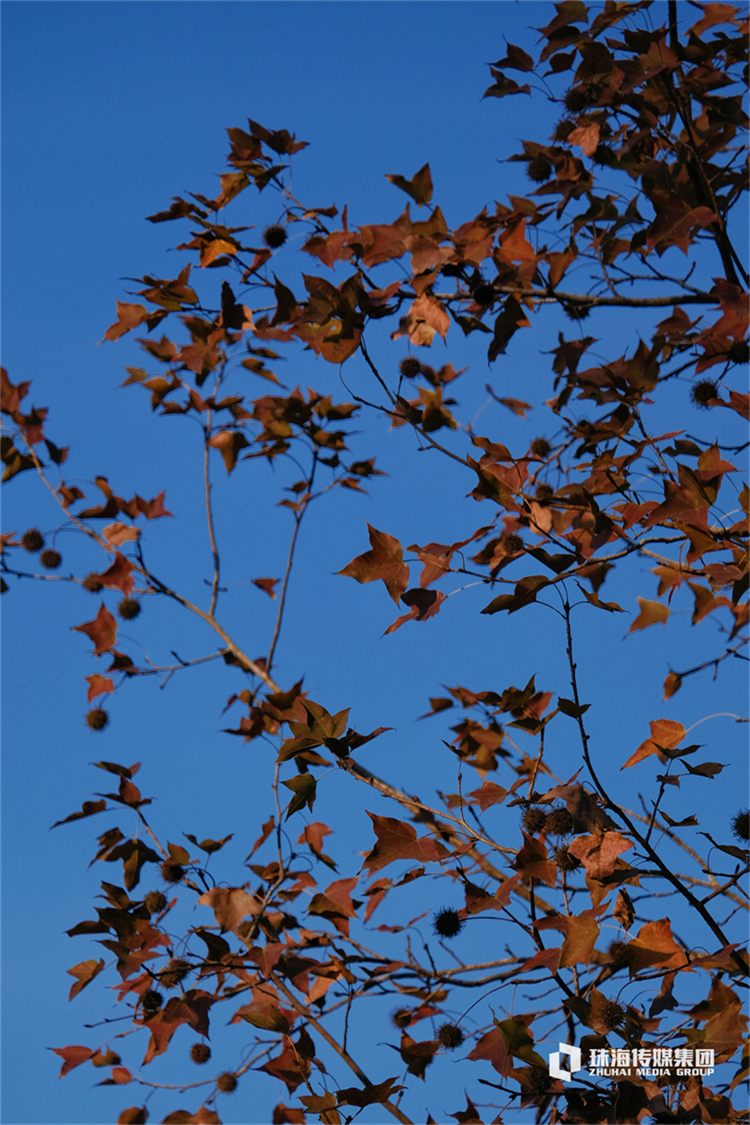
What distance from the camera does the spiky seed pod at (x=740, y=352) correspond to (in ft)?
8.43

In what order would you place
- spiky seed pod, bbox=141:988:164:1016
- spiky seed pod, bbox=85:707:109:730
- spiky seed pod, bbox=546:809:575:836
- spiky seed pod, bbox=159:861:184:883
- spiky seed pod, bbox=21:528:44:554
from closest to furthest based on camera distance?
spiky seed pod, bbox=546:809:575:836, spiky seed pod, bbox=141:988:164:1016, spiky seed pod, bbox=159:861:184:883, spiky seed pod, bbox=85:707:109:730, spiky seed pod, bbox=21:528:44:554

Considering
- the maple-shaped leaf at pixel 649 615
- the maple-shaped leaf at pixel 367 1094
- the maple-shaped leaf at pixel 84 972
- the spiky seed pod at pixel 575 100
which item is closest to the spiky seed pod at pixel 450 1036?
the maple-shaped leaf at pixel 367 1094

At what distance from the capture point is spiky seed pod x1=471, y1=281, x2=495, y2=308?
98.8 inches

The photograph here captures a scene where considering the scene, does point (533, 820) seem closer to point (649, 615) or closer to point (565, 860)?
→ point (565, 860)

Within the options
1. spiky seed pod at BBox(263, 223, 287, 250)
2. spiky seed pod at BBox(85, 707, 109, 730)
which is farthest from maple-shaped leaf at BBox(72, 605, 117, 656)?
spiky seed pod at BBox(263, 223, 287, 250)

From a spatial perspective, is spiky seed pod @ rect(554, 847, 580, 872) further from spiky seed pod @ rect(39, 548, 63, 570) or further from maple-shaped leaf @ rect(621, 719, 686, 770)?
spiky seed pod @ rect(39, 548, 63, 570)

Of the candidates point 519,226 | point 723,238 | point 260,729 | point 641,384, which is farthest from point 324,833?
point 723,238

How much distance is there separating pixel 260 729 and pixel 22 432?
65.2 inches

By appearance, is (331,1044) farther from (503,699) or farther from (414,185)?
(414,185)

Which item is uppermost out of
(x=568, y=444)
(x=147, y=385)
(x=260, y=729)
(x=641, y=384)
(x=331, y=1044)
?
(x=147, y=385)

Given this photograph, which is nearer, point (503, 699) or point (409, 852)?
point (409, 852)

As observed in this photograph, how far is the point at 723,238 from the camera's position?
2.56 m

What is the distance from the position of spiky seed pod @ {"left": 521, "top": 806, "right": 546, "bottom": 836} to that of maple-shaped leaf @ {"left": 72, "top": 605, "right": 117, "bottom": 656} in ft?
5.47

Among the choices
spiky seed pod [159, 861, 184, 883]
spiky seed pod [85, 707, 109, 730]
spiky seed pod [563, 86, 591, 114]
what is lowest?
spiky seed pod [159, 861, 184, 883]
